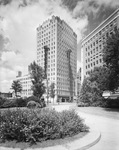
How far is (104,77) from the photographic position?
17422 millimetres

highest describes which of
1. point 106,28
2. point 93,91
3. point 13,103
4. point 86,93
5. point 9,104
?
point 106,28

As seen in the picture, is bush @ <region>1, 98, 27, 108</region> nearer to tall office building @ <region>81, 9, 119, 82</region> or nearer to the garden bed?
the garden bed

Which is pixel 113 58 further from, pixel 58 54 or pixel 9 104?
pixel 58 54

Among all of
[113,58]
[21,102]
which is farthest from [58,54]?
[113,58]

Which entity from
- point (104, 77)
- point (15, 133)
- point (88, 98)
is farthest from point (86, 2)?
point (88, 98)

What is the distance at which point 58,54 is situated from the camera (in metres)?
89.2

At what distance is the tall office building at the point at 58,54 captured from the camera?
8738cm

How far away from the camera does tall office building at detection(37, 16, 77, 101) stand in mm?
87375

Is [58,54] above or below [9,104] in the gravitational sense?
above

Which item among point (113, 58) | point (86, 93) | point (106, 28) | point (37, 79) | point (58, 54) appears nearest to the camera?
point (113, 58)

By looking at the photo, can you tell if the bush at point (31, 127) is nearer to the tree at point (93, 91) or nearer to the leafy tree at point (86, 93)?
the tree at point (93, 91)

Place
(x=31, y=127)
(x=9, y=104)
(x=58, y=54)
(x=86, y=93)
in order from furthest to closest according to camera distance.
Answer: (x=58, y=54) < (x=86, y=93) < (x=9, y=104) < (x=31, y=127)

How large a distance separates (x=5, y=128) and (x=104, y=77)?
48.9 feet

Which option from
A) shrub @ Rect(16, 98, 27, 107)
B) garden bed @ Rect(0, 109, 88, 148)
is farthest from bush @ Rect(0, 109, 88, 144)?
shrub @ Rect(16, 98, 27, 107)
